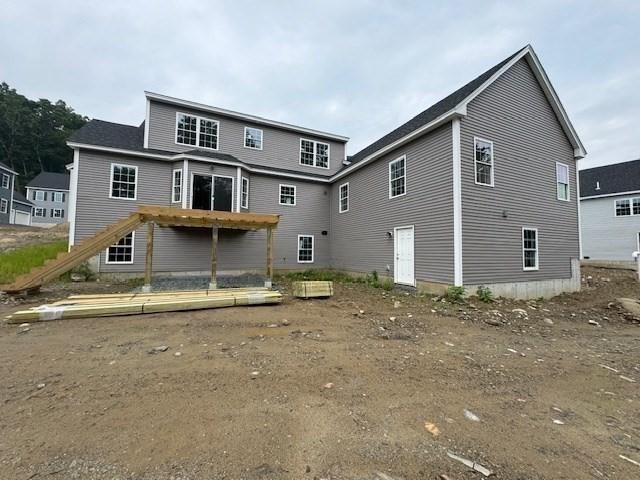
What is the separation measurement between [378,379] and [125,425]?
2771mm

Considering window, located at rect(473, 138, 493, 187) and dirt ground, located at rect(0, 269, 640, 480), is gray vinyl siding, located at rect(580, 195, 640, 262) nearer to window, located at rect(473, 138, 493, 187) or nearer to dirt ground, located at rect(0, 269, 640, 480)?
window, located at rect(473, 138, 493, 187)

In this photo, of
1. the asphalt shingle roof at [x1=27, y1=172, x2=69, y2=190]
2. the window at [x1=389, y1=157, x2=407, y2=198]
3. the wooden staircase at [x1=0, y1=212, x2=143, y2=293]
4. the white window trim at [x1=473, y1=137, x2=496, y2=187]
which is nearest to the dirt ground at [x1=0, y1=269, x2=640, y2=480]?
the wooden staircase at [x1=0, y1=212, x2=143, y2=293]

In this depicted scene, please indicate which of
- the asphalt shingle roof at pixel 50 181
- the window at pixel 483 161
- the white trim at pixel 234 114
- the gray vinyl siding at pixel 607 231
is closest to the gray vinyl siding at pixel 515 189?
the window at pixel 483 161

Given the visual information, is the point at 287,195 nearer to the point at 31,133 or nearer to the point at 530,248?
the point at 530,248

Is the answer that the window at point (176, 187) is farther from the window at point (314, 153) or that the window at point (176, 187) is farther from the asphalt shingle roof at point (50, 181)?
the asphalt shingle roof at point (50, 181)

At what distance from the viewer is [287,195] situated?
603 inches

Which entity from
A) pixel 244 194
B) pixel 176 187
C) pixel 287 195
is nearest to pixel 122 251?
pixel 176 187

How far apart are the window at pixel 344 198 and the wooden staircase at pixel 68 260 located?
945 centimetres

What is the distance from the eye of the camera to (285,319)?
21.0ft

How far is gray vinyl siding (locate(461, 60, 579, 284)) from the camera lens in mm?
8859

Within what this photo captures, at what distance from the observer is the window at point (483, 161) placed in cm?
913

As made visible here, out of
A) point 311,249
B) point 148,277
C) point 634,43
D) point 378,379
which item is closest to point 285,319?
point 378,379

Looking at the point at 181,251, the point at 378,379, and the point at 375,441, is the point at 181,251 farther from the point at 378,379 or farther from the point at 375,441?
the point at 375,441

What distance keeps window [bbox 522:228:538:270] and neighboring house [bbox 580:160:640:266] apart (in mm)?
13599
